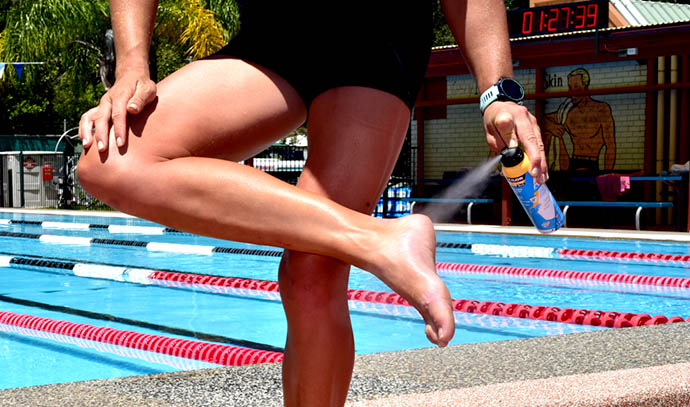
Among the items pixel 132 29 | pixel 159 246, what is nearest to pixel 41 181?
pixel 159 246

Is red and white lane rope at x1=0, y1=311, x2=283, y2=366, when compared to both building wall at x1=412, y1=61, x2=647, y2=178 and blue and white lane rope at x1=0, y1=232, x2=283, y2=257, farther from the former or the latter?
building wall at x1=412, y1=61, x2=647, y2=178

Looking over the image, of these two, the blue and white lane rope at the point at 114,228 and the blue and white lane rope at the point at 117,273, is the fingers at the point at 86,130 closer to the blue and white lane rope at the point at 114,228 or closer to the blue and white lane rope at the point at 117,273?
the blue and white lane rope at the point at 117,273

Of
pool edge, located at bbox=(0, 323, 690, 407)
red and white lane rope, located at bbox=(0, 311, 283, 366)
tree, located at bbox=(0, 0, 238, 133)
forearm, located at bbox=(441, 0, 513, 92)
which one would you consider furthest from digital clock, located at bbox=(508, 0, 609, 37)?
forearm, located at bbox=(441, 0, 513, 92)

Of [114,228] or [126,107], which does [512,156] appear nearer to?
[126,107]

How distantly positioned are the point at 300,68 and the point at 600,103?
1533 cm

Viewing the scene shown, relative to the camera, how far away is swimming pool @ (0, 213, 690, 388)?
536 cm

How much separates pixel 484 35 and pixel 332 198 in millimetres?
554

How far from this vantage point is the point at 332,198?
1.66 metres

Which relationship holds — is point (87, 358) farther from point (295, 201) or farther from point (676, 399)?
point (295, 201)

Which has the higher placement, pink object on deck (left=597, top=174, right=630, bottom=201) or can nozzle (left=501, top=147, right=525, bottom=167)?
can nozzle (left=501, top=147, right=525, bottom=167)

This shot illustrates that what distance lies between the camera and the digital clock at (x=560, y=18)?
13.5 meters

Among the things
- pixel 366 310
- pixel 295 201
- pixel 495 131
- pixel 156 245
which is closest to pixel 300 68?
pixel 295 201

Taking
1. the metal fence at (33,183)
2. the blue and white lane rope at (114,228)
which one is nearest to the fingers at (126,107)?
the blue and white lane rope at (114,228)

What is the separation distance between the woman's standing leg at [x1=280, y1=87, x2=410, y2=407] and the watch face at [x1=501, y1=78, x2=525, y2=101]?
27 cm
